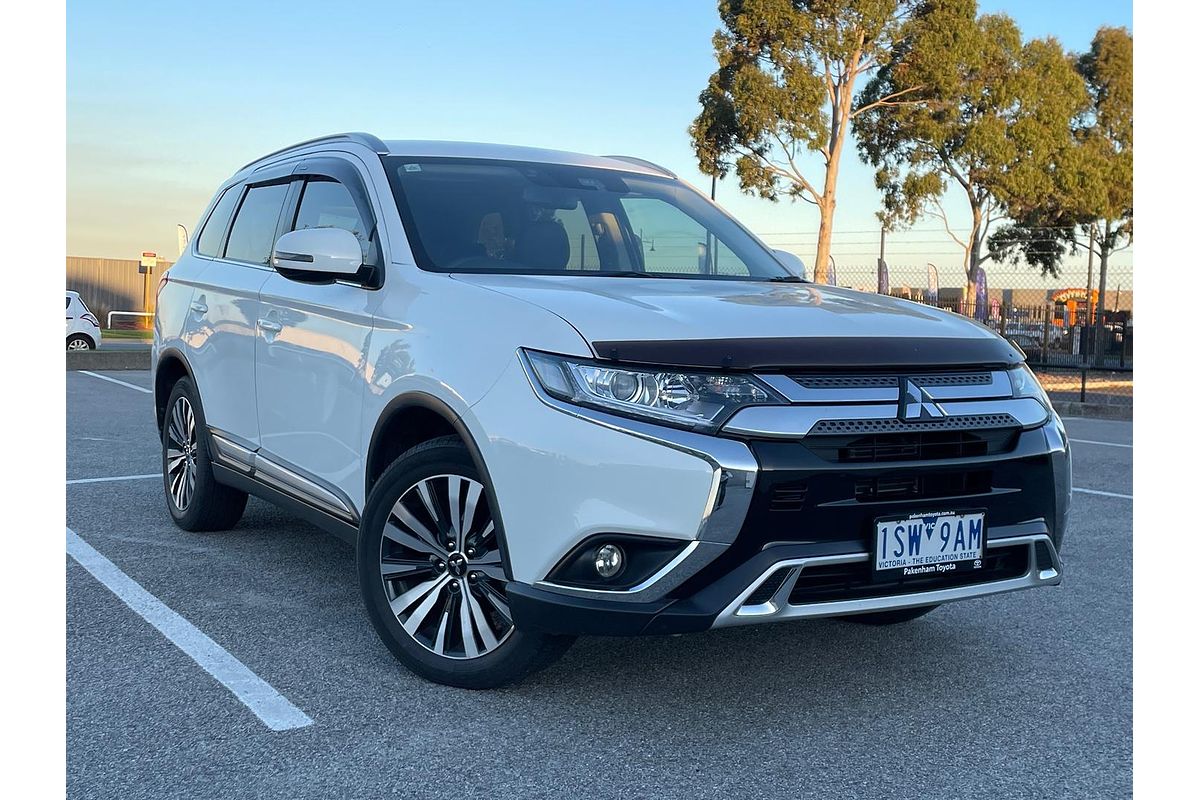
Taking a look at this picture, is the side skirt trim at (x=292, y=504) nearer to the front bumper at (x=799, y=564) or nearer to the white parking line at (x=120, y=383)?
the front bumper at (x=799, y=564)

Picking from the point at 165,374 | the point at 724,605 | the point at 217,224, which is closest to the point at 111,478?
the point at 165,374

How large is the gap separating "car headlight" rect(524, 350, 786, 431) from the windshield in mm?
1043

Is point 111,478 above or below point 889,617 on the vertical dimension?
above

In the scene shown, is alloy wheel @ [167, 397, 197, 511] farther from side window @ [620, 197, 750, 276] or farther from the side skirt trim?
side window @ [620, 197, 750, 276]

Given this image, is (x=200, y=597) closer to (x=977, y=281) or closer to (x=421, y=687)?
(x=421, y=687)

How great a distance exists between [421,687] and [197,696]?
26.8 inches

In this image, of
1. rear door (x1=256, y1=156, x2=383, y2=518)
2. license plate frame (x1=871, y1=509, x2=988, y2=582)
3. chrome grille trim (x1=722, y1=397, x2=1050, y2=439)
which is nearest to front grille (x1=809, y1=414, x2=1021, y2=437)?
chrome grille trim (x1=722, y1=397, x2=1050, y2=439)

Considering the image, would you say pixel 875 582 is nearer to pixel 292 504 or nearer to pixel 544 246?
pixel 544 246

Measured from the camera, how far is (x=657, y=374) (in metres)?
3.18

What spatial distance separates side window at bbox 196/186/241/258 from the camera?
19.8 feet

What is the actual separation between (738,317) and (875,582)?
33.3 inches

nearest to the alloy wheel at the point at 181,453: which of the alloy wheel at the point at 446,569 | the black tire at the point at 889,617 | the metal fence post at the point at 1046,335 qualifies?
the alloy wheel at the point at 446,569

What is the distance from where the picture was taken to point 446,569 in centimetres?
371

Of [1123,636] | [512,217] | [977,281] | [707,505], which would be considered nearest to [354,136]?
[512,217]
